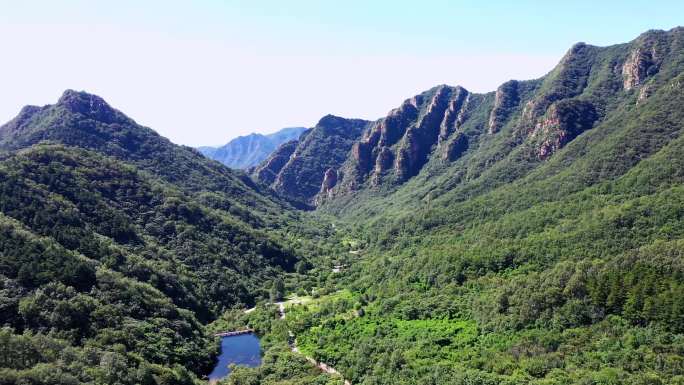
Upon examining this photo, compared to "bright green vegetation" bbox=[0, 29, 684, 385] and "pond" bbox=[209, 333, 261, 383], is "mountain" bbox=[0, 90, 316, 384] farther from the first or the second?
"pond" bbox=[209, 333, 261, 383]

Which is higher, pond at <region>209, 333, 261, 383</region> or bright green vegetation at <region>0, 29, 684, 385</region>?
bright green vegetation at <region>0, 29, 684, 385</region>

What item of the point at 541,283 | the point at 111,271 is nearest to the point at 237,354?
the point at 111,271

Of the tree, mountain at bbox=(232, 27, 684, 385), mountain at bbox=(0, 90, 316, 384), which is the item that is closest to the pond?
mountain at bbox=(0, 90, 316, 384)

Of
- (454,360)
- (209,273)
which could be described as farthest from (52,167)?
(454,360)

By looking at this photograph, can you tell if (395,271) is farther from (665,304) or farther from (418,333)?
(665,304)

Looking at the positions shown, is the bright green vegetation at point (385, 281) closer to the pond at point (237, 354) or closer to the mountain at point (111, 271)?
the mountain at point (111, 271)

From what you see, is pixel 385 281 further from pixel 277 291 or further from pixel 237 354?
pixel 237 354
